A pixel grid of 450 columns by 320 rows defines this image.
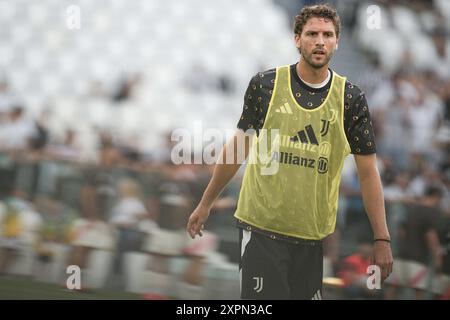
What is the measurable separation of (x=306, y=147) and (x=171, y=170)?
371 cm

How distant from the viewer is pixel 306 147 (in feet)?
12.7

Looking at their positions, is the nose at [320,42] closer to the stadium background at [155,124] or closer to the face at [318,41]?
the face at [318,41]

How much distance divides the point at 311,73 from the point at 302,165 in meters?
0.43

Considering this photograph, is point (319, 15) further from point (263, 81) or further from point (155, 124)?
point (155, 124)

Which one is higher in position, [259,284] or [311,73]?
[311,73]

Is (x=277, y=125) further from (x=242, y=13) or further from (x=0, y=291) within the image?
(x=242, y=13)

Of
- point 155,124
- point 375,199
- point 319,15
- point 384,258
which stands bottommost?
point 384,258

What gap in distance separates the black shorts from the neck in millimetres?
750

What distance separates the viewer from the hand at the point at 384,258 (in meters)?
Result: 3.96

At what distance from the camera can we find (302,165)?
153 inches

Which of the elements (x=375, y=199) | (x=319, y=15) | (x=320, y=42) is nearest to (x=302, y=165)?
(x=375, y=199)

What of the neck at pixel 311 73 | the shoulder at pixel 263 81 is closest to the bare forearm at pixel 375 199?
the neck at pixel 311 73

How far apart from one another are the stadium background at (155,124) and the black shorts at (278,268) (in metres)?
2.83
